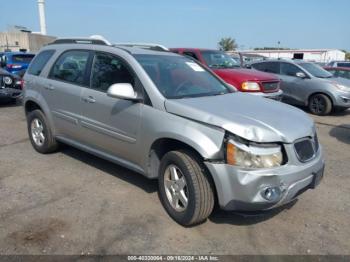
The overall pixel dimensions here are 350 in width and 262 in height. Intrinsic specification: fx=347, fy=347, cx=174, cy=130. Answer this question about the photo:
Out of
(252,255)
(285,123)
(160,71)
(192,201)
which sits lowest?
(252,255)

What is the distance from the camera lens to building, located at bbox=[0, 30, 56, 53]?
3753 cm

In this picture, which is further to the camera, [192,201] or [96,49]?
[96,49]

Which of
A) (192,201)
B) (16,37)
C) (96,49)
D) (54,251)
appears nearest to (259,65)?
(96,49)

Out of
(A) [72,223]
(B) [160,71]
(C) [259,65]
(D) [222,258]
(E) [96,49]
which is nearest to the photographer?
(D) [222,258]

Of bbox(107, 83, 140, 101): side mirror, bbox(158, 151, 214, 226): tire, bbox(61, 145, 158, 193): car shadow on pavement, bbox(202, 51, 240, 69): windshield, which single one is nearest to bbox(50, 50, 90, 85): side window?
bbox(107, 83, 140, 101): side mirror

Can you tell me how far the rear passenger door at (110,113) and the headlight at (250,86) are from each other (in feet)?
15.9

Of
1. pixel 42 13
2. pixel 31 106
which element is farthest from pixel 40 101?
pixel 42 13

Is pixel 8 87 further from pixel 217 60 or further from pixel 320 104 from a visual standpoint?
pixel 320 104

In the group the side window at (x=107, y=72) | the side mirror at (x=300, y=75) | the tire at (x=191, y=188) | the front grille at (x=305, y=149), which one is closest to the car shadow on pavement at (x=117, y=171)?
the tire at (x=191, y=188)

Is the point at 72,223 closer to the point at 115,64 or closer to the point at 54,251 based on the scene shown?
the point at 54,251

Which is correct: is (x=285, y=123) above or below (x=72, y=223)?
above

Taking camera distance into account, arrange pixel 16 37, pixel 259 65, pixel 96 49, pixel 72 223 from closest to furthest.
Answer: pixel 72 223, pixel 96 49, pixel 259 65, pixel 16 37

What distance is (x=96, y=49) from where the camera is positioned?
4.54 meters

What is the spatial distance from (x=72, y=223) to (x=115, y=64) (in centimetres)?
193
